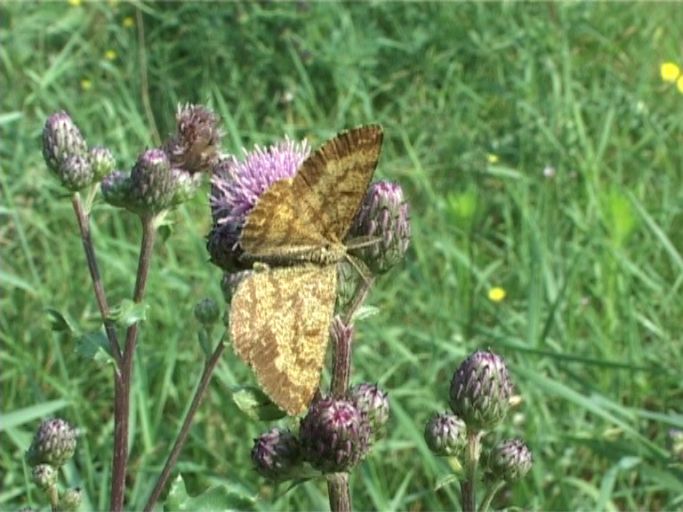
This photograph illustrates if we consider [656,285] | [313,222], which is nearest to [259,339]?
[313,222]

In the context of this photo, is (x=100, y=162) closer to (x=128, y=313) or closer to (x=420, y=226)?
(x=128, y=313)

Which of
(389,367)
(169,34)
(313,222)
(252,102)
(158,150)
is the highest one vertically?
(169,34)

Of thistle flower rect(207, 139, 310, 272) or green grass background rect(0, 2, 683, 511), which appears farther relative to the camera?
green grass background rect(0, 2, 683, 511)

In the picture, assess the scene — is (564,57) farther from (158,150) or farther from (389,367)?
(158,150)

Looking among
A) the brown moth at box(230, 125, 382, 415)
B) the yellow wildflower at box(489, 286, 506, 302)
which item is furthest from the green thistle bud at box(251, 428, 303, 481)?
the yellow wildflower at box(489, 286, 506, 302)

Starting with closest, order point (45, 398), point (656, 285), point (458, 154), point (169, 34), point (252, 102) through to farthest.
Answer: point (45, 398) < point (656, 285) < point (458, 154) < point (252, 102) < point (169, 34)

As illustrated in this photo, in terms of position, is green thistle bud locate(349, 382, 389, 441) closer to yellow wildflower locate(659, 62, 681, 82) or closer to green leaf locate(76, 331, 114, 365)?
green leaf locate(76, 331, 114, 365)

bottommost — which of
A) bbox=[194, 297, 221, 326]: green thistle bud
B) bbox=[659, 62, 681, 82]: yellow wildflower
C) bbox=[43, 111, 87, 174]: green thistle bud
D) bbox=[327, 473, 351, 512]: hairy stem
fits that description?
bbox=[327, 473, 351, 512]: hairy stem
